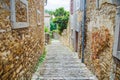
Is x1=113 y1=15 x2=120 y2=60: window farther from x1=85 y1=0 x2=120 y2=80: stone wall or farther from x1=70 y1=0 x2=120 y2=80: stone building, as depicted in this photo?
x1=85 y1=0 x2=120 y2=80: stone wall

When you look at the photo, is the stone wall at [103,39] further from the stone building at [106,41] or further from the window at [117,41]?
the window at [117,41]

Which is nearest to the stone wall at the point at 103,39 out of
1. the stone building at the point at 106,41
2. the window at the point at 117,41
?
the stone building at the point at 106,41

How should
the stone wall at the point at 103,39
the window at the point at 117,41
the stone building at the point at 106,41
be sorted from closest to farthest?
the window at the point at 117,41 < the stone building at the point at 106,41 < the stone wall at the point at 103,39

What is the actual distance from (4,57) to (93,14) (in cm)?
420

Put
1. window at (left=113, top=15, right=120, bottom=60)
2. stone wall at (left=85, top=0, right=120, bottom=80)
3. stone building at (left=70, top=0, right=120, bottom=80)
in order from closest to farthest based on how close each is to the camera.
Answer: window at (left=113, top=15, right=120, bottom=60) < stone building at (left=70, top=0, right=120, bottom=80) < stone wall at (left=85, top=0, right=120, bottom=80)

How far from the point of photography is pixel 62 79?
5.36m

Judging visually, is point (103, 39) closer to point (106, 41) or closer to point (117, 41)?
point (106, 41)

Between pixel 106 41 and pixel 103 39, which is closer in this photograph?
pixel 106 41

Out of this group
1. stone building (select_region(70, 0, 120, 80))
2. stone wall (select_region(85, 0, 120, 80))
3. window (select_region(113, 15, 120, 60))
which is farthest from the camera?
stone wall (select_region(85, 0, 120, 80))

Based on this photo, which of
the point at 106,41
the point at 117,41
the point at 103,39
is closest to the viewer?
the point at 117,41

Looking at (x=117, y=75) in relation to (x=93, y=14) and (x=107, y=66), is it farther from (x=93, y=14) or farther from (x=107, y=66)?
(x=93, y=14)

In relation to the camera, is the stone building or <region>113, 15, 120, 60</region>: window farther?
the stone building

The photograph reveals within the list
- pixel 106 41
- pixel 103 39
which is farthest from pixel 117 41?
pixel 103 39

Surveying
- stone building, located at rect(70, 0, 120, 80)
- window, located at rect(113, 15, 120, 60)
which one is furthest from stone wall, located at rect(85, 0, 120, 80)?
window, located at rect(113, 15, 120, 60)
